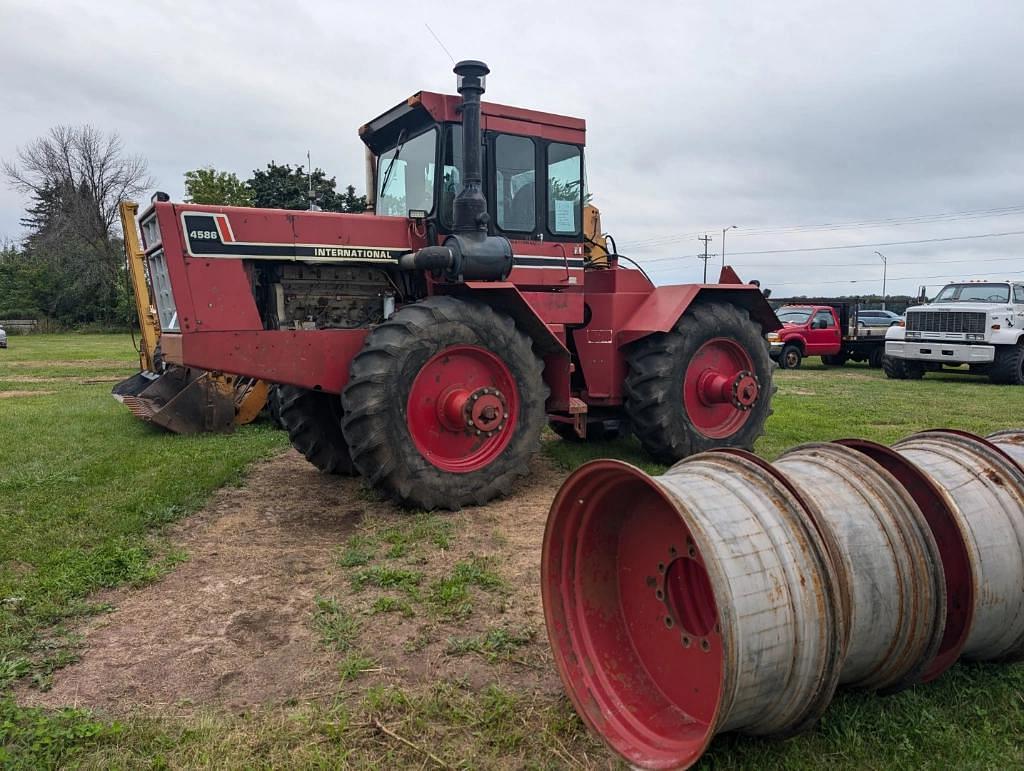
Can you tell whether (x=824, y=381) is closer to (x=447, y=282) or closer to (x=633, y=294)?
(x=633, y=294)

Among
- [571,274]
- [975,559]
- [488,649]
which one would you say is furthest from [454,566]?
[571,274]

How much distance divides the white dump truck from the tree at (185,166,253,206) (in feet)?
87.5

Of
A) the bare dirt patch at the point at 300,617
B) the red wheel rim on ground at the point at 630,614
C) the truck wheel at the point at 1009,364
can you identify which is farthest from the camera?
the truck wheel at the point at 1009,364

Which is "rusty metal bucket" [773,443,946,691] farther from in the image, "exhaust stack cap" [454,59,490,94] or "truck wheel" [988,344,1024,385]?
"truck wheel" [988,344,1024,385]

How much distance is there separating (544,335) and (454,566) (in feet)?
7.90

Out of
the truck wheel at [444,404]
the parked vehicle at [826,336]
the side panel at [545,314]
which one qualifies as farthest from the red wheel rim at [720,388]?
the parked vehicle at [826,336]

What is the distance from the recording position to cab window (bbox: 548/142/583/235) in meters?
6.73

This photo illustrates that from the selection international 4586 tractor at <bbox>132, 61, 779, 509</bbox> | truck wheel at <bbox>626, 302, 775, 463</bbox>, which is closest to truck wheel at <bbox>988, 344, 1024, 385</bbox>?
truck wheel at <bbox>626, 302, 775, 463</bbox>

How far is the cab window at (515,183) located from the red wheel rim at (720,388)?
203cm

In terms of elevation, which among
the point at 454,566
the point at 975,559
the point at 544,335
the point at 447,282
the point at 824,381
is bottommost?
the point at 824,381

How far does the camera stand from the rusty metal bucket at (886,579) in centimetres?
270

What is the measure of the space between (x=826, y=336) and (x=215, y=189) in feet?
88.8

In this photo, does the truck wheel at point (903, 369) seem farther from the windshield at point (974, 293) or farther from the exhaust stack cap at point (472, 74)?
the exhaust stack cap at point (472, 74)

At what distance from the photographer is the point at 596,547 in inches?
130
